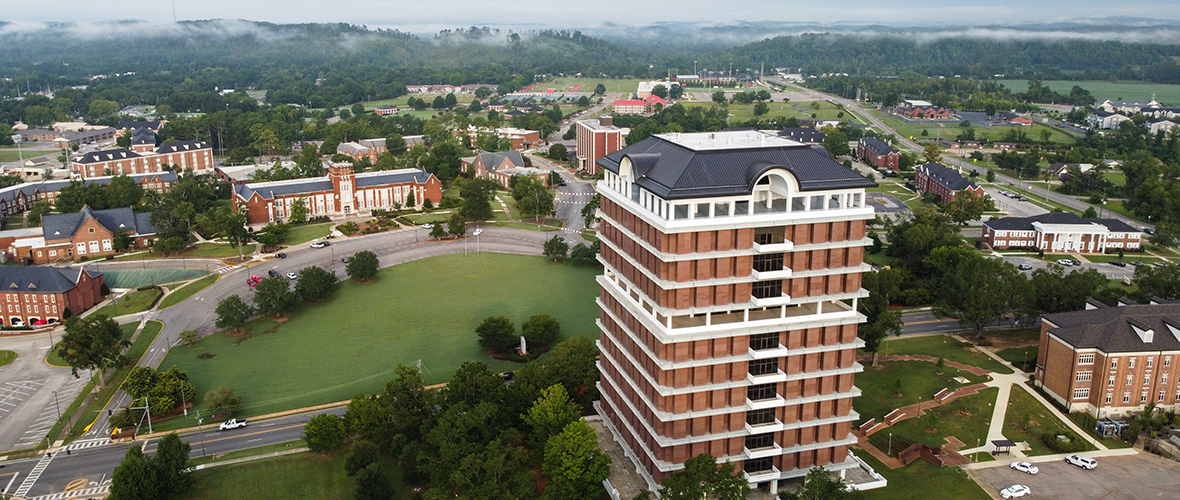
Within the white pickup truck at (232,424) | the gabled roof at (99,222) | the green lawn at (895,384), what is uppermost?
the gabled roof at (99,222)

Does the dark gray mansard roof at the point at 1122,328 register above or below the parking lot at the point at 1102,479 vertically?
above

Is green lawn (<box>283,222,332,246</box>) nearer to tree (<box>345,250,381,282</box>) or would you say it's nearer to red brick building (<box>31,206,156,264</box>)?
red brick building (<box>31,206,156,264</box>)

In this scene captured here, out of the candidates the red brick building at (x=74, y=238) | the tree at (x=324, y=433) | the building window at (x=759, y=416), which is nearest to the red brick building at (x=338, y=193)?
the red brick building at (x=74, y=238)

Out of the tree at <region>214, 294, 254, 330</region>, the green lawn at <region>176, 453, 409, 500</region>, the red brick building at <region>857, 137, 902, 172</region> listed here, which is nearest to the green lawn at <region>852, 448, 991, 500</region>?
the green lawn at <region>176, 453, 409, 500</region>

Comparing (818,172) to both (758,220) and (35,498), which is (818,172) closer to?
(758,220)

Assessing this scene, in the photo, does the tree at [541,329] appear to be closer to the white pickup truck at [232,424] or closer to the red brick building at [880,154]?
the white pickup truck at [232,424]

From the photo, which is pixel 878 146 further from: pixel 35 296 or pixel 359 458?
pixel 35 296

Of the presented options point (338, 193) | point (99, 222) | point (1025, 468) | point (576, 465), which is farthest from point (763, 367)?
point (338, 193)
